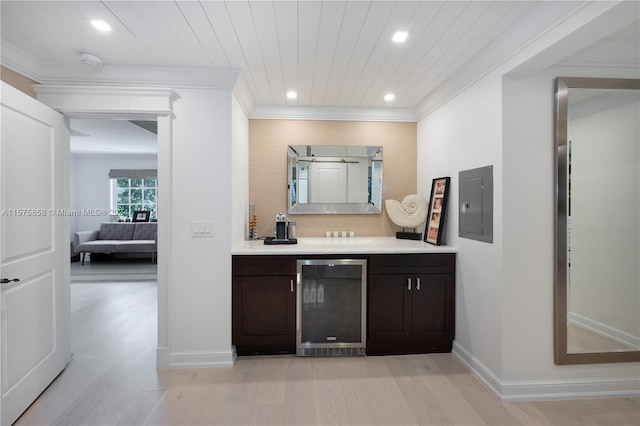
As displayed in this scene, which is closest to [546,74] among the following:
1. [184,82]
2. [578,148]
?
[578,148]

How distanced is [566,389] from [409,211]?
189 cm

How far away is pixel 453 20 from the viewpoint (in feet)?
6.25

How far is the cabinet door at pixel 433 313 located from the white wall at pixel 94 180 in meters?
7.52

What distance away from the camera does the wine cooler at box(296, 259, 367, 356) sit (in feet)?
9.25

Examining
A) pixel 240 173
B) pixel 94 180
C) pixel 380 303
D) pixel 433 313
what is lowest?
pixel 433 313

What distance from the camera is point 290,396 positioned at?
2.22 metres

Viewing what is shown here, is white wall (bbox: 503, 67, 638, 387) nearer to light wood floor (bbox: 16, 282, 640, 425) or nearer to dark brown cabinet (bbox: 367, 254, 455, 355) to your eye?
light wood floor (bbox: 16, 282, 640, 425)

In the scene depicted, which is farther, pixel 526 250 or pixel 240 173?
pixel 240 173

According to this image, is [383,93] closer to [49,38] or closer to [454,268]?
[454,268]

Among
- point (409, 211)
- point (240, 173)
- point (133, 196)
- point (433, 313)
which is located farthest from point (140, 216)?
point (433, 313)

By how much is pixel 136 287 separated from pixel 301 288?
3.67m

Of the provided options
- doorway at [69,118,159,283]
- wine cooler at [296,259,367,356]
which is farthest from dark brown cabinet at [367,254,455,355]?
doorway at [69,118,159,283]

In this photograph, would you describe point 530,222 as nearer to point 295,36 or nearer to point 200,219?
point 295,36

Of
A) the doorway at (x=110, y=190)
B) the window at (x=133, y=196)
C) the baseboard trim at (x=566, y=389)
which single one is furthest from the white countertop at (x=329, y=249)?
the window at (x=133, y=196)
